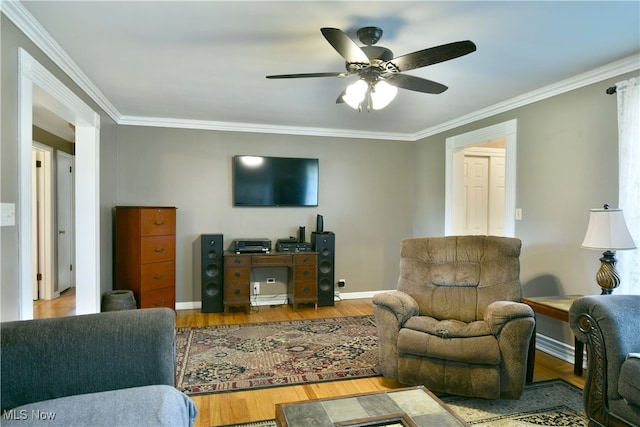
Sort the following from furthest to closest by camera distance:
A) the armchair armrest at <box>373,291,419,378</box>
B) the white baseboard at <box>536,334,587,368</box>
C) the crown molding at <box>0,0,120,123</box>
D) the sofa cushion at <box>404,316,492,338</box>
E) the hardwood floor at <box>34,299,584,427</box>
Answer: the white baseboard at <box>536,334,587,368</box> < the armchair armrest at <box>373,291,419,378</box> < the sofa cushion at <box>404,316,492,338</box> < the hardwood floor at <box>34,299,584,427</box> < the crown molding at <box>0,0,120,123</box>

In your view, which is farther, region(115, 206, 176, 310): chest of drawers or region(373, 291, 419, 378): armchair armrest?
region(115, 206, 176, 310): chest of drawers

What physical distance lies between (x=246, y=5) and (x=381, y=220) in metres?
3.72

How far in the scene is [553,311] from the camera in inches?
101

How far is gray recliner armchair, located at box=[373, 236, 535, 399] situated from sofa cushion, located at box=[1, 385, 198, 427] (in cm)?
152

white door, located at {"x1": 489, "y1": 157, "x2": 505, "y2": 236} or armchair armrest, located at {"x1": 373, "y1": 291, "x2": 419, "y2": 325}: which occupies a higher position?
white door, located at {"x1": 489, "y1": 157, "x2": 505, "y2": 236}

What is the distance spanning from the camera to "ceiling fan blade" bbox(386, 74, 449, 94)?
2219mm

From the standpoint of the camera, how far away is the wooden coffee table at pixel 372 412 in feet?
4.62

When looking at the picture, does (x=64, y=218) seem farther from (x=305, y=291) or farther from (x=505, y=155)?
(x=505, y=155)

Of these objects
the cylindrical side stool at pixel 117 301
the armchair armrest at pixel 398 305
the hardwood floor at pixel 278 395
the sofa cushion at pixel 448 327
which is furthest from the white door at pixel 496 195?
the cylindrical side stool at pixel 117 301

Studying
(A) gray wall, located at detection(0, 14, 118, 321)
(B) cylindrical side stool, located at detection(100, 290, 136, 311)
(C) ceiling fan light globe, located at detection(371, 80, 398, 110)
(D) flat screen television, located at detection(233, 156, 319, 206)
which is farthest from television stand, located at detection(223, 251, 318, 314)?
(C) ceiling fan light globe, located at detection(371, 80, 398, 110)

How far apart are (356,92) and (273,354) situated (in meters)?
2.21

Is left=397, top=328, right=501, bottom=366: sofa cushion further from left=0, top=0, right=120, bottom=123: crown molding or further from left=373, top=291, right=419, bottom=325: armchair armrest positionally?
left=0, top=0, right=120, bottom=123: crown molding

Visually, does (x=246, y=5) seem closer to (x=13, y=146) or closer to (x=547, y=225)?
(x=13, y=146)

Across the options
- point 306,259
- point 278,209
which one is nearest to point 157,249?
point 278,209
